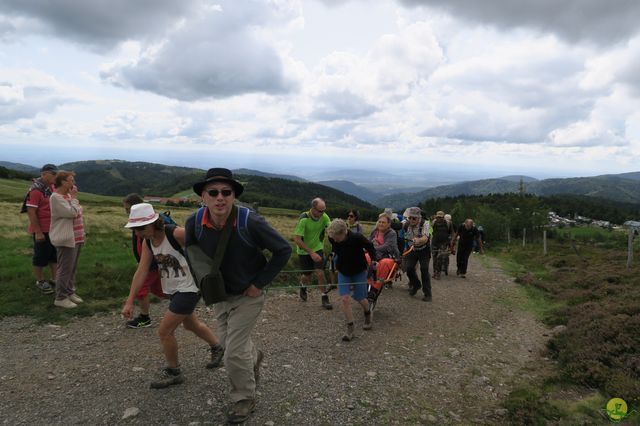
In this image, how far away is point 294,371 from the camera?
5770 millimetres

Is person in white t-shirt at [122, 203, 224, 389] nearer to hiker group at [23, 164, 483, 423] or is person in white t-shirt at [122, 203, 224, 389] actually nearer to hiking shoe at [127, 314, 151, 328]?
hiker group at [23, 164, 483, 423]

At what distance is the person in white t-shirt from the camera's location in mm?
4712

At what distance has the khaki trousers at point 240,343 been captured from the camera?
432 cm

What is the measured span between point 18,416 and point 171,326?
6.21 feet

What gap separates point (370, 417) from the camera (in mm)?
4676

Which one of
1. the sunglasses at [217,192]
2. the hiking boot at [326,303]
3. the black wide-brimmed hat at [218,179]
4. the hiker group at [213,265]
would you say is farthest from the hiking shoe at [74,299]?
the sunglasses at [217,192]

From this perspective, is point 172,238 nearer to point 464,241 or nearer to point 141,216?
point 141,216

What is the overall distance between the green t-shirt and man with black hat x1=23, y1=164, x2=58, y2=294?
5274 millimetres

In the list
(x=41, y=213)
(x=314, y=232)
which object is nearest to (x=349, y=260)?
(x=314, y=232)

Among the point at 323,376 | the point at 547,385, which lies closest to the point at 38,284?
the point at 323,376

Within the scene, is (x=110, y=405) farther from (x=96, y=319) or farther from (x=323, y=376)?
(x=96, y=319)

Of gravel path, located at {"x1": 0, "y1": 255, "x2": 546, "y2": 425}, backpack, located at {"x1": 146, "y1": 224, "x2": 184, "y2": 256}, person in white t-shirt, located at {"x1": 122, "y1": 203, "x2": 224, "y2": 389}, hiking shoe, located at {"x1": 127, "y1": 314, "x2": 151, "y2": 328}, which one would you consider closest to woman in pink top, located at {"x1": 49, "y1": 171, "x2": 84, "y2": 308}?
gravel path, located at {"x1": 0, "y1": 255, "x2": 546, "y2": 425}

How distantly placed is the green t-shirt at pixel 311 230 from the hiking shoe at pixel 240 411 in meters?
4.77

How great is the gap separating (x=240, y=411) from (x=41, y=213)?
6.61m
